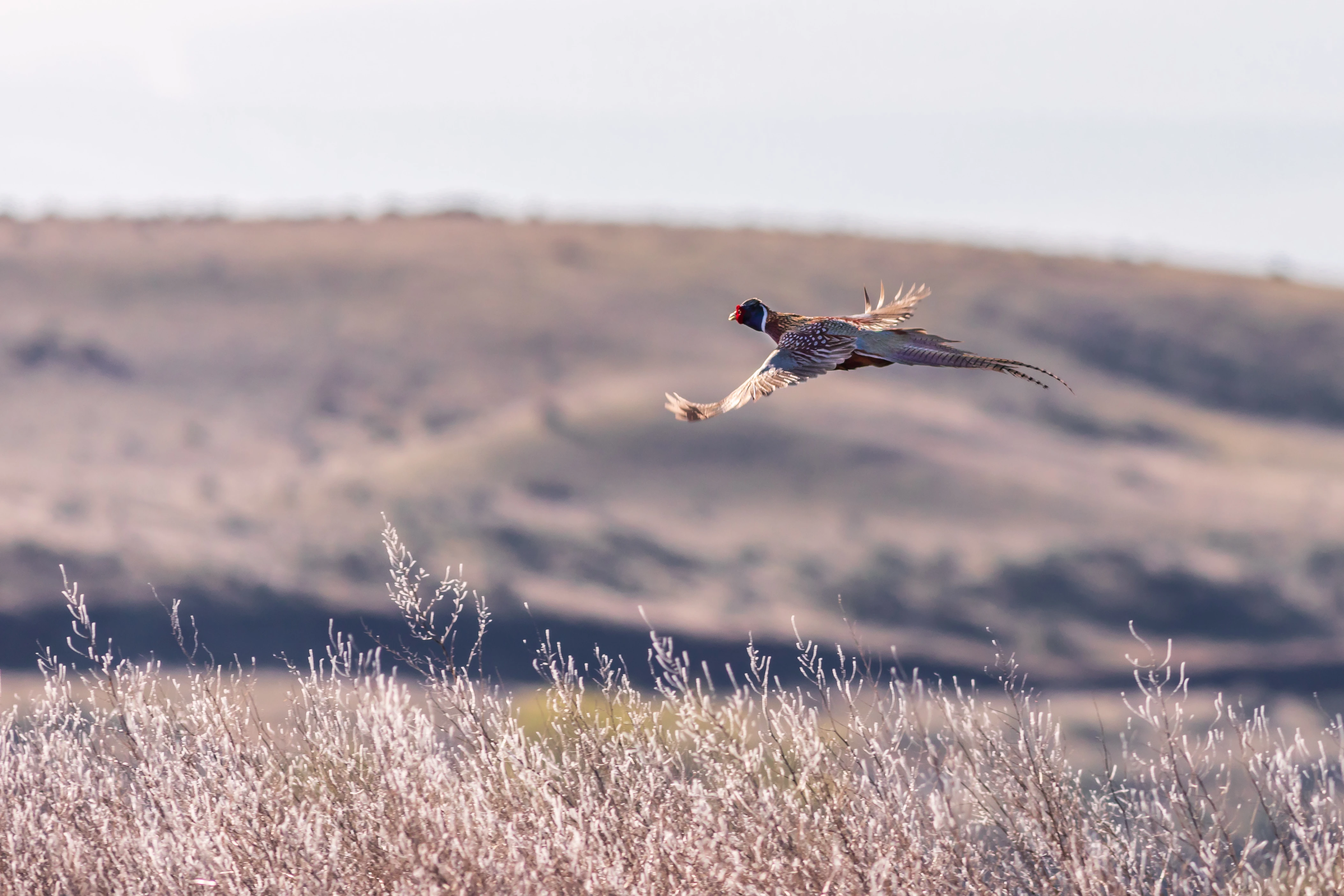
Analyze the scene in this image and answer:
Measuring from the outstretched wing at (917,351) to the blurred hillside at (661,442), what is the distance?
145 ft

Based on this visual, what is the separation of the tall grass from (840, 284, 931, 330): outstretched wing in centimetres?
153

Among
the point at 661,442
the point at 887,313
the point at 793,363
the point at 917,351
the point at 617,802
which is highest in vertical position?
the point at 887,313

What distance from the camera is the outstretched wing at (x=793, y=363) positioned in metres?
6.14

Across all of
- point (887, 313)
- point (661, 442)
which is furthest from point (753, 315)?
point (661, 442)

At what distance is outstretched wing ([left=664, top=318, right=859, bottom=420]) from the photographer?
242 inches

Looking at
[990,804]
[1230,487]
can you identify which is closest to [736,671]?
[1230,487]

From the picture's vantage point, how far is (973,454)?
65.3 metres

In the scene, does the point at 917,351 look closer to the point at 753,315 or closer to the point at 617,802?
the point at 753,315

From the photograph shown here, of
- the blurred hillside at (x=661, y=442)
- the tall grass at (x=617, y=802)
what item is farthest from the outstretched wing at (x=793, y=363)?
the blurred hillside at (x=661, y=442)

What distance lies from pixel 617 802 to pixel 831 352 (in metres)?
2.75

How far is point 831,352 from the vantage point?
20.8 feet

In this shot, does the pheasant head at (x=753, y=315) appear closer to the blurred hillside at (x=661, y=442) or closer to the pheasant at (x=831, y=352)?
the pheasant at (x=831, y=352)

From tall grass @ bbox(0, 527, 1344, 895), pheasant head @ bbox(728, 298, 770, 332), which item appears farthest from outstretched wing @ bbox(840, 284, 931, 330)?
tall grass @ bbox(0, 527, 1344, 895)

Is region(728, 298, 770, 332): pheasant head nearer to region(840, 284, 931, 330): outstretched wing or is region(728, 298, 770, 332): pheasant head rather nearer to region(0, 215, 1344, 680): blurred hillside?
region(840, 284, 931, 330): outstretched wing
